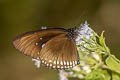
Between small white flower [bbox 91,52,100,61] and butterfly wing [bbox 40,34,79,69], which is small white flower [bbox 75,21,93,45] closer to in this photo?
butterfly wing [bbox 40,34,79,69]

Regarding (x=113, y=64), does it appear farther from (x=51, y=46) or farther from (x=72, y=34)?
(x=51, y=46)

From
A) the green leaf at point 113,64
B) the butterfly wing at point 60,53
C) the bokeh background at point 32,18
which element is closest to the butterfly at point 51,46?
the butterfly wing at point 60,53

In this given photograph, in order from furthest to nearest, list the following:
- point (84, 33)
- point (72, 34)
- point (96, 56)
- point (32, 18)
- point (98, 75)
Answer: point (32, 18) → point (96, 56) → point (72, 34) → point (84, 33) → point (98, 75)

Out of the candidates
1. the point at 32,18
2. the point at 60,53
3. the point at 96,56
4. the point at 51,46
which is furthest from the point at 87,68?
the point at 32,18

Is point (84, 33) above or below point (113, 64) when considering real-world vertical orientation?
above

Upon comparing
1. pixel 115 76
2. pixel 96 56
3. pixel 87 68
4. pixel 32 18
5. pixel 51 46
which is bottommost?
pixel 115 76

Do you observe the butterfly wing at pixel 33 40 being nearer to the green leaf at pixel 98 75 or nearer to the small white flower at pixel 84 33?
the small white flower at pixel 84 33
